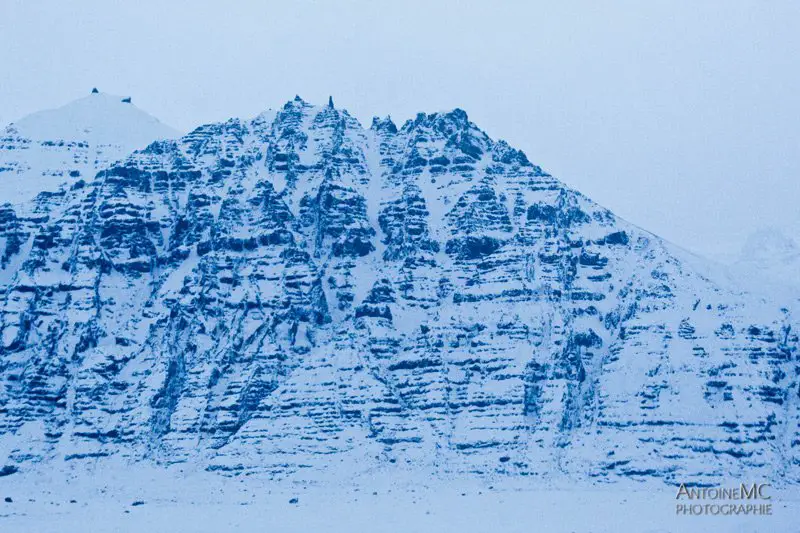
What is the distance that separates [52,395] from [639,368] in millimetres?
82050

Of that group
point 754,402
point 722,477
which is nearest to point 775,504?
point 722,477

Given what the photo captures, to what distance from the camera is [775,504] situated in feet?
523

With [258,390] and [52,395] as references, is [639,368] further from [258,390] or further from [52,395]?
[52,395]

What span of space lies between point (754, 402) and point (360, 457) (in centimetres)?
5037

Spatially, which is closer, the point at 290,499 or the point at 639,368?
the point at 290,499

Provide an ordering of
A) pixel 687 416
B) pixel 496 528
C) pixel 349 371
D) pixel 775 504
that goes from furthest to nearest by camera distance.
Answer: pixel 349 371, pixel 687 416, pixel 775 504, pixel 496 528

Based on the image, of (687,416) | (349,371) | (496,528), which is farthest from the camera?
(349,371)

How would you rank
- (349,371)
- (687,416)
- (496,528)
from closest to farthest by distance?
(496,528)
(687,416)
(349,371)

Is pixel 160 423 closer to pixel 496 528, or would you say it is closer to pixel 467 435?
pixel 467 435

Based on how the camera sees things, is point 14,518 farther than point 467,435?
No

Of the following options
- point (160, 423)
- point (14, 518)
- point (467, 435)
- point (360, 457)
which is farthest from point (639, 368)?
point (14, 518)

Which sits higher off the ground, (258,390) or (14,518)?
(258,390)

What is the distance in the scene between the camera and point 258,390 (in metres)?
192

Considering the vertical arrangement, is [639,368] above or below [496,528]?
above
